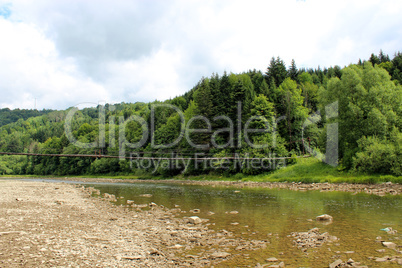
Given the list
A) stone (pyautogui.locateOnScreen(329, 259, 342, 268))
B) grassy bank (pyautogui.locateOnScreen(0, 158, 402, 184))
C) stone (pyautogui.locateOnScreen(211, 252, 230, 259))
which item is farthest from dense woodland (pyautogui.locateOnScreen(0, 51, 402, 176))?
stone (pyautogui.locateOnScreen(211, 252, 230, 259))

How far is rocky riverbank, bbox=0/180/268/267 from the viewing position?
6.25 meters

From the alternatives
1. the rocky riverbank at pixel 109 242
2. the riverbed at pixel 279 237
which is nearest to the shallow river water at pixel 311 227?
the riverbed at pixel 279 237

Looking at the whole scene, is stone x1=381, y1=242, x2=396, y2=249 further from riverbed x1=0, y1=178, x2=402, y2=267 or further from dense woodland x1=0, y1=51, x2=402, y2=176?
dense woodland x1=0, y1=51, x2=402, y2=176

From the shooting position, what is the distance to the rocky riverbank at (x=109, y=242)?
625 cm

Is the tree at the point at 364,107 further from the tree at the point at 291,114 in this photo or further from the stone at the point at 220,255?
the stone at the point at 220,255

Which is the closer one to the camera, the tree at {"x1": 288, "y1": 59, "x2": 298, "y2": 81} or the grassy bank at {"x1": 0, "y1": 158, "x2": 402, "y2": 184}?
the grassy bank at {"x1": 0, "y1": 158, "x2": 402, "y2": 184}

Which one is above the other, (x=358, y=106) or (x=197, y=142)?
(x=358, y=106)

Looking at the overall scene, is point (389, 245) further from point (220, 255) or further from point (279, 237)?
point (220, 255)

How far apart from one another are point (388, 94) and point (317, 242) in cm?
2813

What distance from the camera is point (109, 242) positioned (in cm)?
791

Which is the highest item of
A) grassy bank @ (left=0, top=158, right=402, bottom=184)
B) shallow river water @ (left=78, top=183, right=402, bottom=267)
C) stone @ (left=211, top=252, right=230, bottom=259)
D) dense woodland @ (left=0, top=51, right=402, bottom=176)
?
dense woodland @ (left=0, top=51, right=402, bottom=176)

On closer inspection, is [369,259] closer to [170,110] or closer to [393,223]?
[393,223]

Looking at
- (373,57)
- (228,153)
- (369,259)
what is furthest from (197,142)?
(373,57)

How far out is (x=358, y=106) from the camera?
29.6 metres
